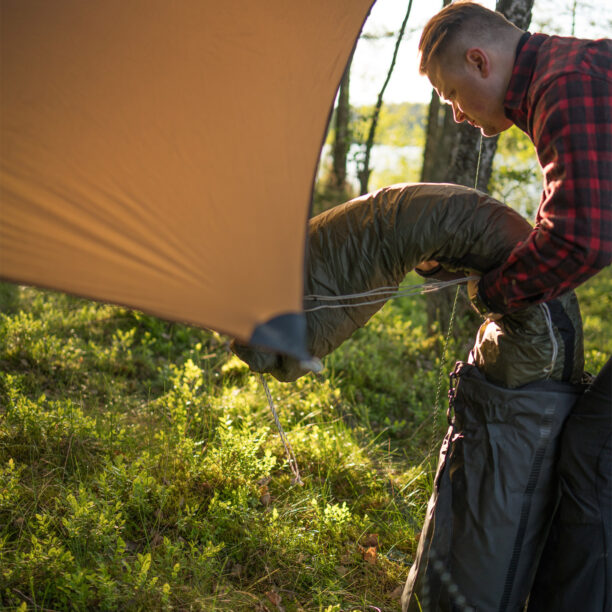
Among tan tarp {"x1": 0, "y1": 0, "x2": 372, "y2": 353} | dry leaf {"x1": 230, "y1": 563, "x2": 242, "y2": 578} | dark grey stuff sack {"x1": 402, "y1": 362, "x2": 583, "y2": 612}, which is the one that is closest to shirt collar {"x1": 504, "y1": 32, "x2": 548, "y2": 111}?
tan tarp {"x1": 0, "y1": 0, "x2": 372, "y2": 353}

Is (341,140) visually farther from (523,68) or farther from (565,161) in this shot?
(565,161)

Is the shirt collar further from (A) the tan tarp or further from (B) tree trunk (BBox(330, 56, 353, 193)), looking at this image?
(B) tree trunk (BBox(330, 56, 353, 193))

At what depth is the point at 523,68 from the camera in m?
1.82

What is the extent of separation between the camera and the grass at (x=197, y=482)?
87.8 inches

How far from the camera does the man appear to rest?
5.32 feet

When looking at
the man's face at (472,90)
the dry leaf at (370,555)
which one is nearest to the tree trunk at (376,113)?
the man's face at (472,90)

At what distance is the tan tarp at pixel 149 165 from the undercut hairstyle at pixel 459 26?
0.62 meters

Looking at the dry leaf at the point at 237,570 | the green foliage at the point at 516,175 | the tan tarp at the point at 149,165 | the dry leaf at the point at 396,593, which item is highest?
the green foliage at the point at 516,175

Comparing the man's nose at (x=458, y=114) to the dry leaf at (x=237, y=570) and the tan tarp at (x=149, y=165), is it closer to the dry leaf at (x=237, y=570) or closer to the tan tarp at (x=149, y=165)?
the tan tarp at (x=149, y=165)

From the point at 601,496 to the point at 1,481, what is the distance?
2.49m

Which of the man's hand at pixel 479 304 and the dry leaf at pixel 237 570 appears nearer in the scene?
Answer: the man's hand at pixel 479 304

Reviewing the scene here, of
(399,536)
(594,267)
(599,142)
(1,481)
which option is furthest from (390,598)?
(599,142)

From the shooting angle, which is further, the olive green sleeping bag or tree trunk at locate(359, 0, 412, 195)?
tree trunk at locate(359, 0, 412, 195)

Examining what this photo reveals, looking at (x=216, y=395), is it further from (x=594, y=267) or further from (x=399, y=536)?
(x=594, y=267)
